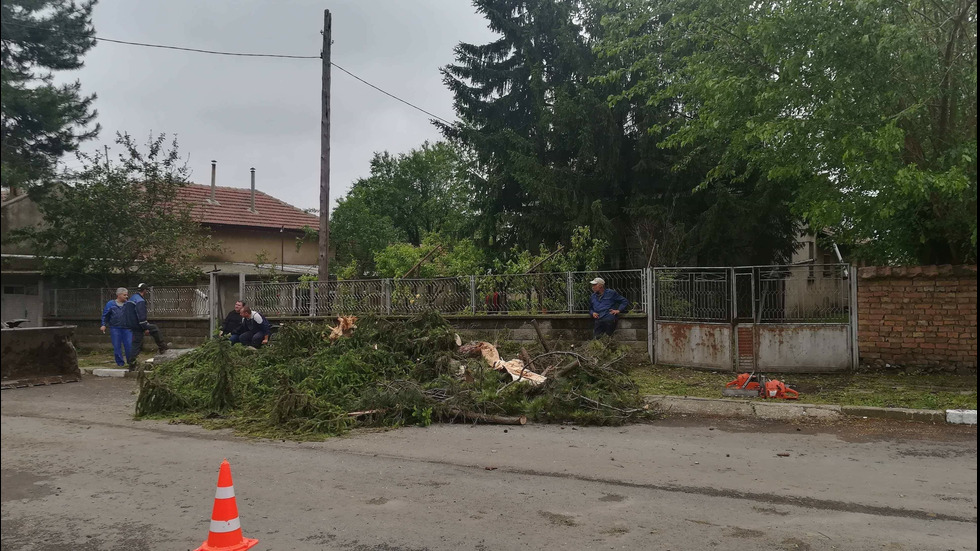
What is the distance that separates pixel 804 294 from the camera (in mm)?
11602

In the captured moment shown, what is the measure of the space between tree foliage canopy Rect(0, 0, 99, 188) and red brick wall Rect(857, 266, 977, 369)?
38.5 feet

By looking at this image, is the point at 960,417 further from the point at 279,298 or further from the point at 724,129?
the point at 279,298

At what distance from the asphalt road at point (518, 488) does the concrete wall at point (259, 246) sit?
20.5 meters

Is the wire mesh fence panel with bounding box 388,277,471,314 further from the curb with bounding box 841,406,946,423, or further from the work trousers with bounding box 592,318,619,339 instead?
the curb with bounding box 841,406,946,423

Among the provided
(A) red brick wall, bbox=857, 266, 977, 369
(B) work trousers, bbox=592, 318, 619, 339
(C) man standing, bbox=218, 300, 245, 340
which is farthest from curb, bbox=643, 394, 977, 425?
(C) man standing, bbox=218, 300, 245, 340

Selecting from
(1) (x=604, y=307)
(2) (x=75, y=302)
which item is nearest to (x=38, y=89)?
(1) (x=604, y=307)

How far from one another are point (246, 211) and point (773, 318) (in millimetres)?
24633

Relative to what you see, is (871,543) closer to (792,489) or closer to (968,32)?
(792,489)

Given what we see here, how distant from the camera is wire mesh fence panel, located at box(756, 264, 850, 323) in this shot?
37.4ft

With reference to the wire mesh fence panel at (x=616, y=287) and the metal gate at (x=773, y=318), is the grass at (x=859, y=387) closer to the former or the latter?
A: the metal gate at (x=773, y=318)

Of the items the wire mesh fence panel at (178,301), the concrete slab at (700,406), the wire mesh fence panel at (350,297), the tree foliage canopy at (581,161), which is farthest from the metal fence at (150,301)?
the concrete slab at (700,406)

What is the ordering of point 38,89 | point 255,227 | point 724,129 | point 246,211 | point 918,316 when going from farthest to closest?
1. point 246,211
2. point 255,227
3. point 724,129
4. point 918,316
5. point 38,89

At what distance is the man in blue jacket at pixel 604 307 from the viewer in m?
12.5

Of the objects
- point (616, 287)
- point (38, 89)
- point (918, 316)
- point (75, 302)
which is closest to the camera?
point (38, 89)
